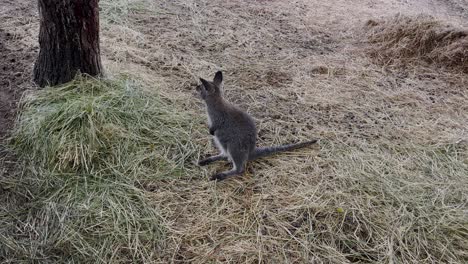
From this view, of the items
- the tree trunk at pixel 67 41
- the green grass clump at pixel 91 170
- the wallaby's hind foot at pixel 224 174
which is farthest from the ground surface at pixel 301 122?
the tree trunk at pixel 67 41

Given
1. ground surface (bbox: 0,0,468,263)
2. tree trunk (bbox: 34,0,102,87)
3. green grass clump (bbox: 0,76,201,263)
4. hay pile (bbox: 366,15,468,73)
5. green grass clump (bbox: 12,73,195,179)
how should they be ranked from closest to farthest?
green grass clump (bbox: 0,76,201,263), ground surface (bbox: 0,0,468,263), green grass clump (bbox: 12,73,195,179), tree trunk (bbox: 34,0,102,87), hay pile (bbox: 366,15,468,73)

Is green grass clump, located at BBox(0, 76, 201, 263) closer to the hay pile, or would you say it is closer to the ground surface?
the ground surface

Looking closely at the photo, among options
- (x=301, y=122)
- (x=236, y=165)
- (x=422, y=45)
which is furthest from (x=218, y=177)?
(x=422, y=45)

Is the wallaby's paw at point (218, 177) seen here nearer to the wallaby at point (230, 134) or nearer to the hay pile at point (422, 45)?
the wallaby at point (230, 134)

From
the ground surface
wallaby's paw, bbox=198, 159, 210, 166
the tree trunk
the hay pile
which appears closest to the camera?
the ground surface

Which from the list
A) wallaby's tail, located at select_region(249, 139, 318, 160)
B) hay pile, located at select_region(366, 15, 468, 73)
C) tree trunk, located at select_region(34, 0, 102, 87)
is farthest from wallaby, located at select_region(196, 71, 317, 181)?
hay pile, located at select_region(366, 15, 468, 73)

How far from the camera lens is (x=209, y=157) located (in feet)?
10.4

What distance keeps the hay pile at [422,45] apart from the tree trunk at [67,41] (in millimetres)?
3278

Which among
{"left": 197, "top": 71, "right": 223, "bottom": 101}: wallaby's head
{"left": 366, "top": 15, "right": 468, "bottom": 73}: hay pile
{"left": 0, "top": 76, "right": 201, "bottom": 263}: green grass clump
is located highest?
{"left": 366, "top": 15, "right": 468, "bottom": 73}: hay pile

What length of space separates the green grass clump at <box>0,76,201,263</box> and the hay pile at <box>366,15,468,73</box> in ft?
9.35

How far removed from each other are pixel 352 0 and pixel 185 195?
5.29 metres

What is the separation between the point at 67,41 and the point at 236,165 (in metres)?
1.80

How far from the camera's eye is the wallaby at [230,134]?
9.84 feet

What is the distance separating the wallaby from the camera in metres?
3.00
